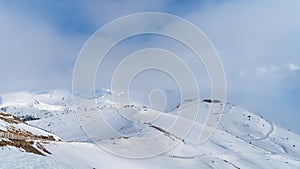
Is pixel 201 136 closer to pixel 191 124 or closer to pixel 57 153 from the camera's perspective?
pixel 191 124

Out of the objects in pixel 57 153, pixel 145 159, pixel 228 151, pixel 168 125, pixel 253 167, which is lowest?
pixel 57 153

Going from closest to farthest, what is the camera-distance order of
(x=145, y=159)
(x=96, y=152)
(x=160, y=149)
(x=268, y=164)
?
(x=96, y=152) < (x=145, y=159) < (x=160, y=149) < (x=268, y=164)

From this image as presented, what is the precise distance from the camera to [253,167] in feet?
360

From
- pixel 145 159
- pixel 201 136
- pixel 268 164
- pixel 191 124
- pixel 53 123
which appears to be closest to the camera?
pixel 145 159

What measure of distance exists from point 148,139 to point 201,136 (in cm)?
5786

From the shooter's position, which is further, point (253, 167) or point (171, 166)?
point (253, 167)

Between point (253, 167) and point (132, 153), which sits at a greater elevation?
point (253, 167)

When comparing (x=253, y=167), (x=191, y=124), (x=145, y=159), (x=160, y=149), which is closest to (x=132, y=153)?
(x=145, y=159)

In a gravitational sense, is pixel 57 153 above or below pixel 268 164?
below

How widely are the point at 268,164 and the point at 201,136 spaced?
36.6m

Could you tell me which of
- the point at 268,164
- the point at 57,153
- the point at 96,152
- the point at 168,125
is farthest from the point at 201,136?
the point at 57,153

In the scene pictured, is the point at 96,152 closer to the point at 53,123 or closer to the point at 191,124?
the point at 191,124

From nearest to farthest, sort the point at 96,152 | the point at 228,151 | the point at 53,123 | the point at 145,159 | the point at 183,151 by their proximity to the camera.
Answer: the point at 96,152, the point at 145,159, the point at 183,151, the point at 228,151, the point at 53,123

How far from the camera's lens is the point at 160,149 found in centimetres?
9175
